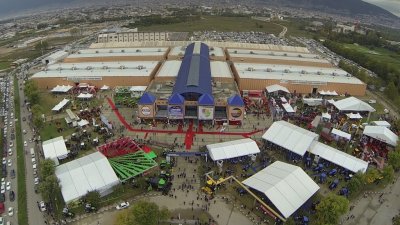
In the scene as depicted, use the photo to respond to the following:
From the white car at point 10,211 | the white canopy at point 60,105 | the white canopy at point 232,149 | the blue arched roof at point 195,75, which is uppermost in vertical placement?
the blue arched roof at point 195,75

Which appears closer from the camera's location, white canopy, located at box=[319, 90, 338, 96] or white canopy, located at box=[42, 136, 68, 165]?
white canopy, located at box=[42, 136, 68, 165]

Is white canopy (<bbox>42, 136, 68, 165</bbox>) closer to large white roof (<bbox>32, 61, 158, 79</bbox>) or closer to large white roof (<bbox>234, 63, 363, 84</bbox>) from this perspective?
large white roof (<bbox>32, 61, 158, 79</bbox>)

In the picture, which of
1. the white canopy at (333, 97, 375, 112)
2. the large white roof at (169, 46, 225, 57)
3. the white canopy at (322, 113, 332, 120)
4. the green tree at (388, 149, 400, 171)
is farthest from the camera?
the large white roof at (169, 46, 225, 57)

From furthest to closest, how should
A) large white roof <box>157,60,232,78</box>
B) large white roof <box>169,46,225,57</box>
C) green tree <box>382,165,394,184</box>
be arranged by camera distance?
large white roof <box>169,46,225,57</box>, large white roof <box>157,60,232,78</box>, green tree <box>382,165,394,184</box>

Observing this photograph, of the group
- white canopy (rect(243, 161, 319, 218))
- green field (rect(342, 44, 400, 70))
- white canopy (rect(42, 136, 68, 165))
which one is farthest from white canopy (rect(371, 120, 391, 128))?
green field (rect(342, 44, 400, 70))

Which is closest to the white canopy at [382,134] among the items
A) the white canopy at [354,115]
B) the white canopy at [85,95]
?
the white canopy at [354,115]

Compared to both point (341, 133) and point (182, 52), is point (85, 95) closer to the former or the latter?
point (182, 52)

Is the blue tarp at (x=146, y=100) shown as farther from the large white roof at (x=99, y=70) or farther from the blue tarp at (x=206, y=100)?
the large white roof at (x=99, y=70)

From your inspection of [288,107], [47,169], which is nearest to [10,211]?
[47,169]
